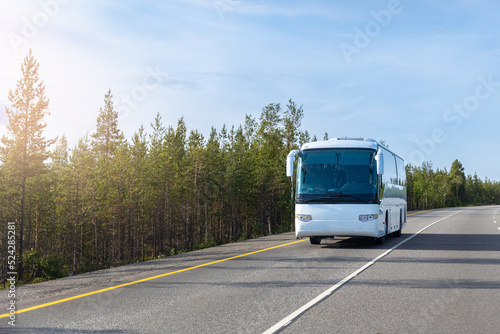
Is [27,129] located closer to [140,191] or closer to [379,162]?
[140,191]

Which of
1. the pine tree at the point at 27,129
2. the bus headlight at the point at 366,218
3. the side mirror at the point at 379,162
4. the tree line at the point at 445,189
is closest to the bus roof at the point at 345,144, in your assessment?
the side mirror at the point at 379,162

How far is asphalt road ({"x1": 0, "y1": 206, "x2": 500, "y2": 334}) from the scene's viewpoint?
18.5 feet

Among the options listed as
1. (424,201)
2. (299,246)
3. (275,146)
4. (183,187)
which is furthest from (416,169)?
(299,246)

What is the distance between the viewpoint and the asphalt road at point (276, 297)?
5.64m

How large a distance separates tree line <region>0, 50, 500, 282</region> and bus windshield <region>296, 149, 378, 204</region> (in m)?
27.3

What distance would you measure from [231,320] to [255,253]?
27.8 ft

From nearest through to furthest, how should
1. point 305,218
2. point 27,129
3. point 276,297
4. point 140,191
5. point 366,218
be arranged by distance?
1. point 276,297
2. point 366,218
3. point 305,218
4. point 27,129
5. point 140,191

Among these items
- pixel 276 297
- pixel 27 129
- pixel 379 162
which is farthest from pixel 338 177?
pixel 27 129

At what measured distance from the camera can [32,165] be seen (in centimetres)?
3466

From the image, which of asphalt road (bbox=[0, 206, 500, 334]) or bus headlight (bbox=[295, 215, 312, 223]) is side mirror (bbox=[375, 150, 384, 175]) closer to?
bus headlight (bbox=[295, 215, 312, 223])

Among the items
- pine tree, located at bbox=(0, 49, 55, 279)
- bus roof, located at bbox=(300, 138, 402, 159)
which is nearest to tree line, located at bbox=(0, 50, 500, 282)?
pine tree, located at bbox=(0, 49, 55, 279)

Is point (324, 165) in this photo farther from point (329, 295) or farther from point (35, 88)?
point (35, 88)

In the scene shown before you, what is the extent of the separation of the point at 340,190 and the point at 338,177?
16.7 inches

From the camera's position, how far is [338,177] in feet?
47.9
